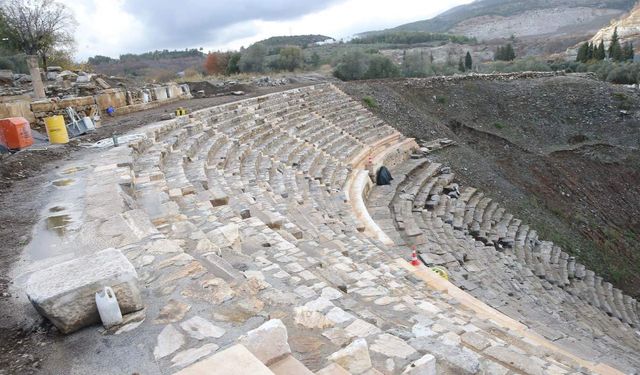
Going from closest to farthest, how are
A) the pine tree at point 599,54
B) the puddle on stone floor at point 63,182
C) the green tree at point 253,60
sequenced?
the puddle on stone floor at point 63,182, the green tree at point 253,60, the pine tree at point 599,54

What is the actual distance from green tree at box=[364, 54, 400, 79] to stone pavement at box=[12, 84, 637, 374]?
2034 centimetres

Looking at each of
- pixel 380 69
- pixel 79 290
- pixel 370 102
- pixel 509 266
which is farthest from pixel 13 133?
pixel 380 69

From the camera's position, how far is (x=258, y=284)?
4059mm

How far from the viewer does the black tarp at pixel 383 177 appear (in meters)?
14.6

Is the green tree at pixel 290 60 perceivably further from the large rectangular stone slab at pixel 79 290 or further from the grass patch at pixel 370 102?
the large rectangular stone slab at pixel 79 290

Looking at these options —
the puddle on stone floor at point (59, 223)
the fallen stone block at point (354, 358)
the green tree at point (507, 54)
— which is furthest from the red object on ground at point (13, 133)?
the green tree at point (507, 54)

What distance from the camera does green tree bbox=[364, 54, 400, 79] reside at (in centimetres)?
3062

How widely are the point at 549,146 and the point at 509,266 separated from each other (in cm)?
1251

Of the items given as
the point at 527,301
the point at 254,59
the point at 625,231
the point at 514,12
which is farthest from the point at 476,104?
the point at 514,12

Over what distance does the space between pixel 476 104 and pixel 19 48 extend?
2406cm

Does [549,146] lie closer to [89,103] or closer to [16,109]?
[89,103]

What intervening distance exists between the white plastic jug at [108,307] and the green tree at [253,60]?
34808 mm

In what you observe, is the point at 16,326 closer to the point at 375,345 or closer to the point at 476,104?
the point at 375,345

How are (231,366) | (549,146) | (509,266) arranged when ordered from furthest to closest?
(549,146)
(509,266)
(231,366)
